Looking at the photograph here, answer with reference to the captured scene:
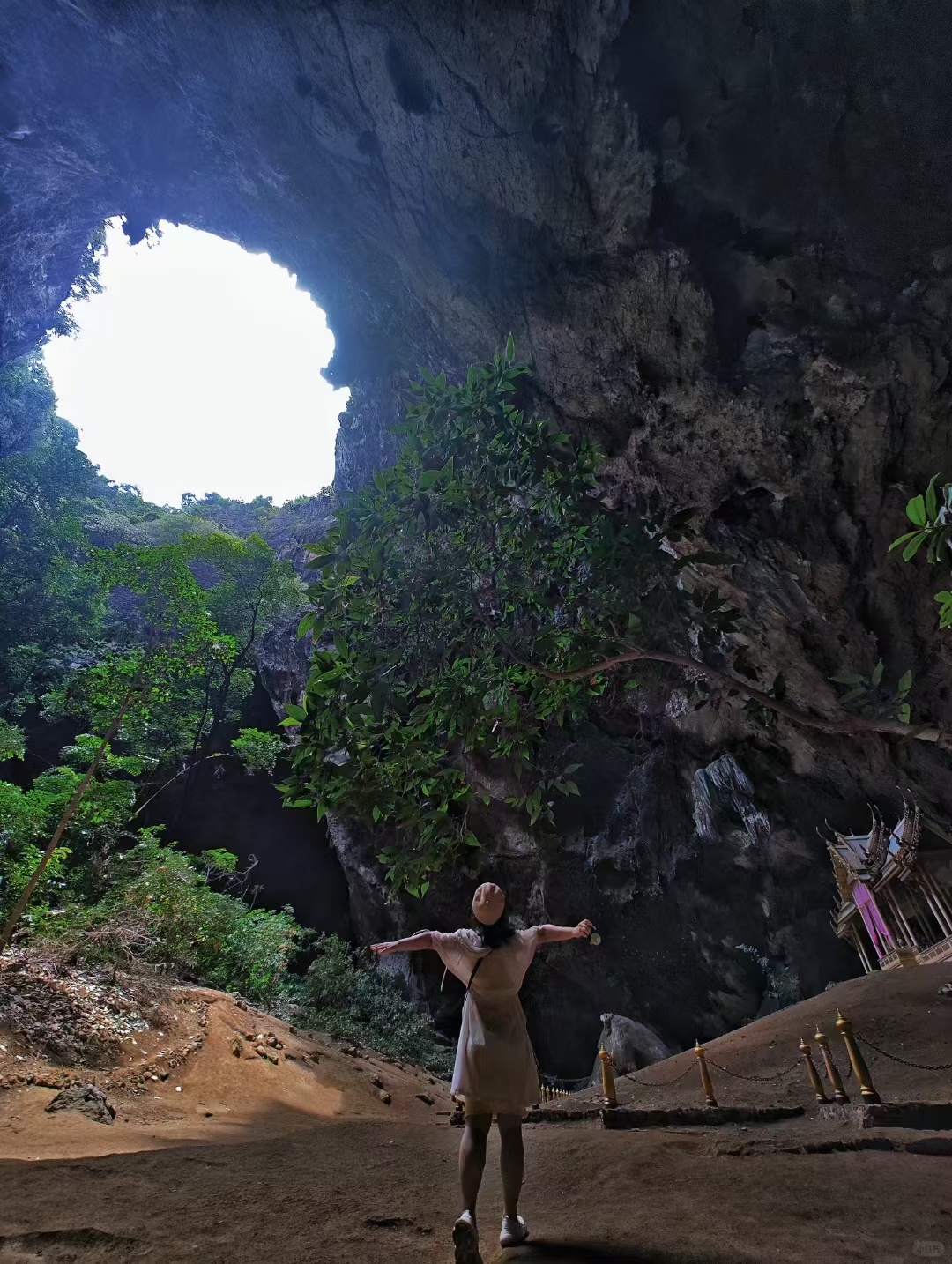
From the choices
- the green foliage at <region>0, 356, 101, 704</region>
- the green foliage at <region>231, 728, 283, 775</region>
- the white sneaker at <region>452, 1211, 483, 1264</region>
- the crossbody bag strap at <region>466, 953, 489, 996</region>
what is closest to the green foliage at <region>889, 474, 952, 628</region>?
the crossbody bag strap at <region>466, 953, 489, 996</region>

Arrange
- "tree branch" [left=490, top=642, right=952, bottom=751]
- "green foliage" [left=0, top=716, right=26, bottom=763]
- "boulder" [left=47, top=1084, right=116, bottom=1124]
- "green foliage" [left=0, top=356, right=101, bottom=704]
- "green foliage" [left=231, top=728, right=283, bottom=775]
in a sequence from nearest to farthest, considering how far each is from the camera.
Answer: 1. "tree branch" [left=490, top=642, right=952, bottom=751]
2. "boulder" [left=47, top=1084, right=116, bottom=1124]
3. "green foliage" [left=0, top=716, right=26, bottom=763]
4. "green foliage" [left=231, top=728, right=283, bottom=775]
5. "green foliage" [left=0, top=356, right=101, bottom=704]

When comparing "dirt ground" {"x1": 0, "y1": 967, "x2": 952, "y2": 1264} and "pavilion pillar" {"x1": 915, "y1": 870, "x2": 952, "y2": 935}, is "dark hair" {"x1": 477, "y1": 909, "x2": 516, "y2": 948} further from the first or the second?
"pavilion pillar" {"x1": 915, "y1": 870, "x2": 952, "y2": 935}

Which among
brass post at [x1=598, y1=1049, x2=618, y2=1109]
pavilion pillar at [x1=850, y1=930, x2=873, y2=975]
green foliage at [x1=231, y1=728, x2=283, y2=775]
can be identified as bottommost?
pavilion pillar at [x1=850, y1=930, x2=873, y2=975]

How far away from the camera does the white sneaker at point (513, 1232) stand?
2.56 m

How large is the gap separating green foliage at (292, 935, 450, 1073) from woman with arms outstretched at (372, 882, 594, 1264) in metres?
14.2

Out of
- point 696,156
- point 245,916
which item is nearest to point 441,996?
point 245,916

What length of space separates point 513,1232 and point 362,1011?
15.7 meters

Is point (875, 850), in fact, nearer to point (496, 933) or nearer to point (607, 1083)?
point (607, 1083)

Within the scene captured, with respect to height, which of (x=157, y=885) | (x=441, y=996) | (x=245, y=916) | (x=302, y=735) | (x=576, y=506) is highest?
(x=576, y=506)

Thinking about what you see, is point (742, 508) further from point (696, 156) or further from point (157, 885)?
point (157, 885)

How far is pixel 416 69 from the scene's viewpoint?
7.58 metres

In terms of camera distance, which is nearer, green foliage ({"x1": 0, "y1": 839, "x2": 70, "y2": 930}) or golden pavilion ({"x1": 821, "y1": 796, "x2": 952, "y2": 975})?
green foliage ({"x1": 0, "y1": 839, "x2": 70, "y2": 930})

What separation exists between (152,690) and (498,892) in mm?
12883

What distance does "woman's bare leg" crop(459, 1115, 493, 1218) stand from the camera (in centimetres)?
255
